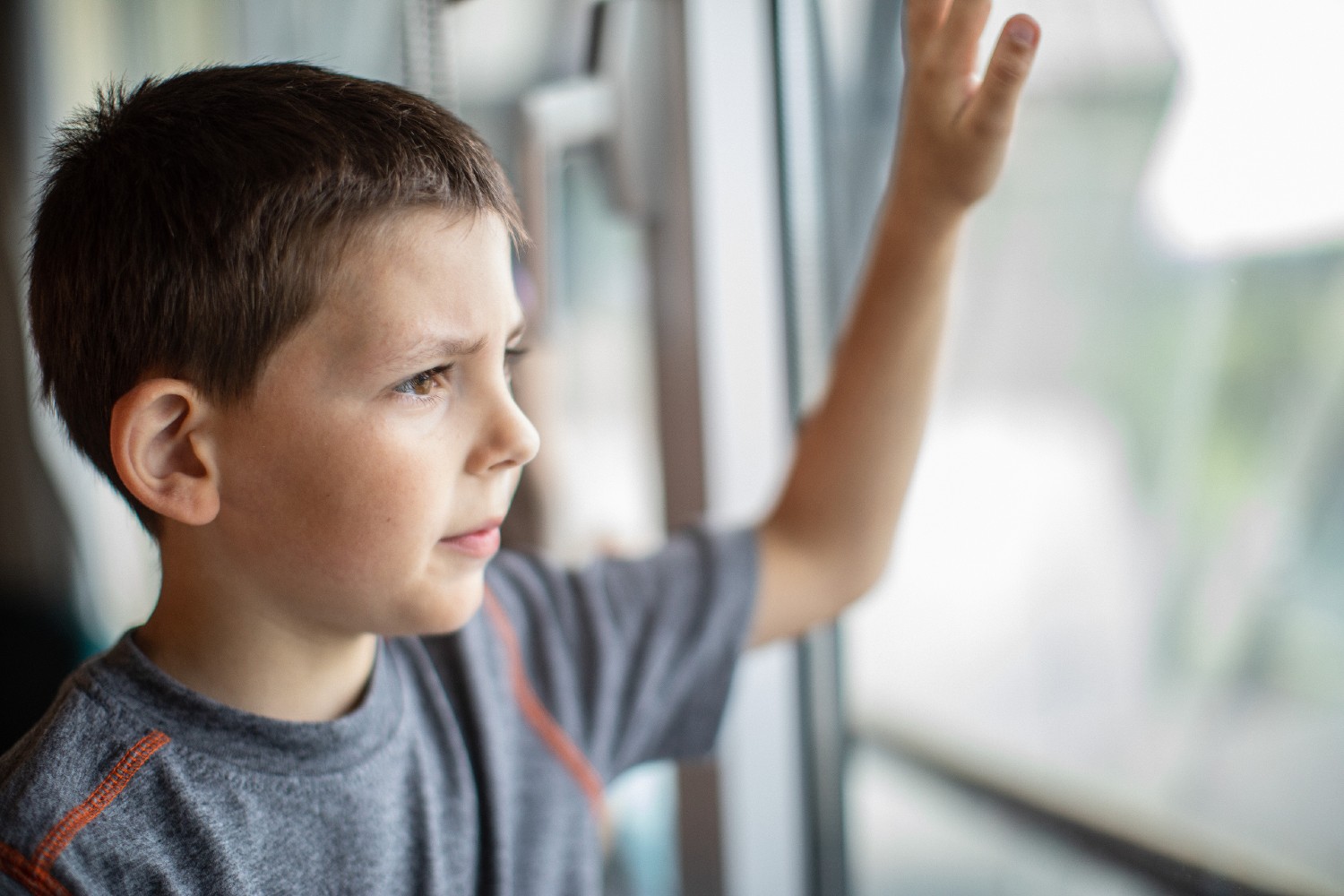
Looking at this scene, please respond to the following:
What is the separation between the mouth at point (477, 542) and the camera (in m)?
0.50

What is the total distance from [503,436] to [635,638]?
273 millimetres

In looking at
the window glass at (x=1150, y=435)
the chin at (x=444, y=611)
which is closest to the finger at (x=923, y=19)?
the window glass at (x=1150, y=435)

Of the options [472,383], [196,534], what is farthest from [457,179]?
[196,534]

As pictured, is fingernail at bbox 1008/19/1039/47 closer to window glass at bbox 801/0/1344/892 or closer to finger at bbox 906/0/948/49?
→ finger at bbox 906/0/948/49

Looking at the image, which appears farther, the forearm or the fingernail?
the forearm

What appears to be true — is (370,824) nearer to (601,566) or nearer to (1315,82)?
(601,566)

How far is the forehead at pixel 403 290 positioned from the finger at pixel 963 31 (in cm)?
29

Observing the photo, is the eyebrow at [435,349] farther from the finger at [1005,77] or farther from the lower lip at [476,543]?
the finger at [1005,77]

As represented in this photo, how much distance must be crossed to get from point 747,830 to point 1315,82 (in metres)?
0.84

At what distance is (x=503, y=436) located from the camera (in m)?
0.48

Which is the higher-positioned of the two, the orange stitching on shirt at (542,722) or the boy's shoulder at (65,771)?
the boy's shoulder at (65,771)

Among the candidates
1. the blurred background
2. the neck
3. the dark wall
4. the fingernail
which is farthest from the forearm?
the dark wall

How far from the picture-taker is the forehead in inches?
17.8

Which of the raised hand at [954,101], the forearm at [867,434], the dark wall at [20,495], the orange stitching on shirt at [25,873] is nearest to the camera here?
the orange stitching on shirt at [25,873]
